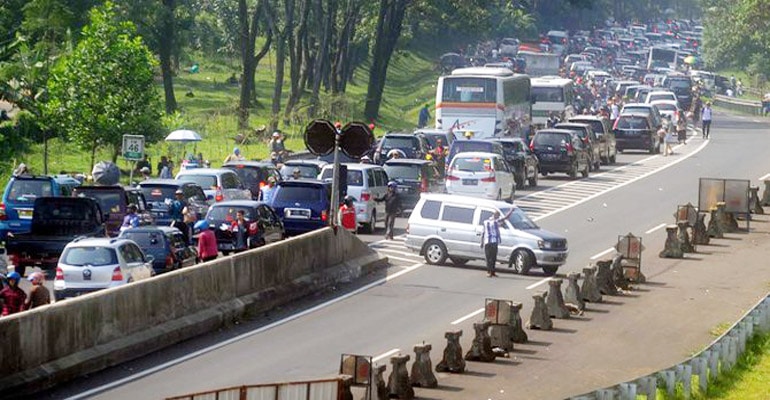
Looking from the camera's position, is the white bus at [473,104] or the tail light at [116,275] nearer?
the tail light at [116,275]

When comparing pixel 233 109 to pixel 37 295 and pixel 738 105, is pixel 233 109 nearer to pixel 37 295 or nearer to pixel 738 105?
pixel 37 295

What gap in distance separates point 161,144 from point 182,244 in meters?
30.2

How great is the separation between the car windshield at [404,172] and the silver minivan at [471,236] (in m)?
9.60

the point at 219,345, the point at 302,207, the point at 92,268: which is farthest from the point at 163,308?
the point at 302,207

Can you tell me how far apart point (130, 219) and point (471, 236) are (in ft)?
A: 24.0

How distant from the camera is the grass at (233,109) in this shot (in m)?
59.0

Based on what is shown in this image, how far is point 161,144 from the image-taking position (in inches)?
2440

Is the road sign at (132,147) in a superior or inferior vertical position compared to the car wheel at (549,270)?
superior

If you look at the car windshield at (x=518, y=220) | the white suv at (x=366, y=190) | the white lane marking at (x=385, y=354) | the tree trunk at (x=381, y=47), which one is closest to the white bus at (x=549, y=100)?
the tree trunk at (x=381, y=47)

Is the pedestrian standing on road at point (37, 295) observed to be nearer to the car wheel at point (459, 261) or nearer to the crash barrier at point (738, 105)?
the car wheel at point (459, 261)

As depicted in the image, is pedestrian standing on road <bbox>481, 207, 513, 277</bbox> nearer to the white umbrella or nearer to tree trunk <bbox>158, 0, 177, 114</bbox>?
the white umbrella

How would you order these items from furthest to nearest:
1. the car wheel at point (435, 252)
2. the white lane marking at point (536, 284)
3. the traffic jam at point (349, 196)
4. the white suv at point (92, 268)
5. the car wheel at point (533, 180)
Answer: the car wheel at point (533, 180), the car wheel at point (435, 252), the white lane marking at point (536, 284), the traffic jam at point (349, 196), the white suv at point (92, 268)

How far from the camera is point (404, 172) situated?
Result: 46.9m

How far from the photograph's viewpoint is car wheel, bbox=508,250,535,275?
3569cm
